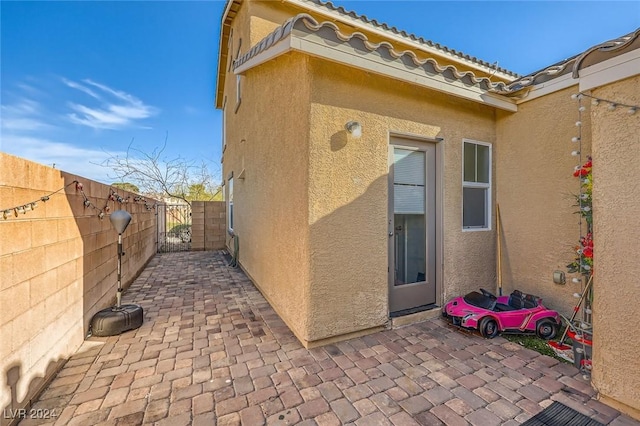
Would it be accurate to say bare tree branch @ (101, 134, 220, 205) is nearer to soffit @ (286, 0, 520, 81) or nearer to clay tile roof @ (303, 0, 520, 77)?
soffit @ (286, 0, 520, 81)

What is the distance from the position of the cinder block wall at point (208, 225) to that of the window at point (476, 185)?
36.4 ft

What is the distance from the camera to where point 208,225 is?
44.1 ft

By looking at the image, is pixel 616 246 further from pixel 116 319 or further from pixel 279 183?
pixel 116 319

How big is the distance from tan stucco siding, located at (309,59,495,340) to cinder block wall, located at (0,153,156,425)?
301cm

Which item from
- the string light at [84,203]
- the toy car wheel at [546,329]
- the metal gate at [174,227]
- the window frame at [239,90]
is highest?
the window frame at [239,90]

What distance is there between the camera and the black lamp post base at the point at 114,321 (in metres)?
4.39

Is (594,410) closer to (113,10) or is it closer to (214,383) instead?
(214,383)

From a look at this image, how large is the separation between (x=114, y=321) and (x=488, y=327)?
5.79 metres

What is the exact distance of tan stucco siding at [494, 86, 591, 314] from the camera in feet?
15.3

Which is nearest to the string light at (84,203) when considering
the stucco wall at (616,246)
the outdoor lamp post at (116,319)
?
the outdoor lamp post at (116,319)

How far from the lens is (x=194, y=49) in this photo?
1492 centimetres

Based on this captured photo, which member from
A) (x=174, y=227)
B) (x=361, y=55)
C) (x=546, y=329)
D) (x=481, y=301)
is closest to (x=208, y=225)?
(x=174, y=227)

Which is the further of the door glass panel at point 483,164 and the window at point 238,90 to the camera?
the window at point 238,90

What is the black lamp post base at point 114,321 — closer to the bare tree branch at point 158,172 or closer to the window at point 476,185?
the window at point 476,185
